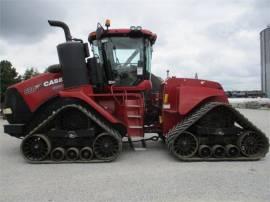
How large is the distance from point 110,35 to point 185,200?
4.80m

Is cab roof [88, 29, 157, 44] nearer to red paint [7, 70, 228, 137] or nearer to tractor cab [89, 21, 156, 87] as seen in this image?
tractor cab [89, 21, 156, 87]

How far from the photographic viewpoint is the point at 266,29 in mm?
30234

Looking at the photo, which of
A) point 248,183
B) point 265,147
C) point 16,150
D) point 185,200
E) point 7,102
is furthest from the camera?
point 16,150

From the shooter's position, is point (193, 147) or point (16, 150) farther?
point (16, 150)

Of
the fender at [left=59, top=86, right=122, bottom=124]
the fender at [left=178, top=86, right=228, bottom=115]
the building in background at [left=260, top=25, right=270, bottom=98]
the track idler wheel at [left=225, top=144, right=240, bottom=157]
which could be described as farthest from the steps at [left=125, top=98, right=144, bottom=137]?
the building in background at [left=260, top=25, right=270, bottom=98]

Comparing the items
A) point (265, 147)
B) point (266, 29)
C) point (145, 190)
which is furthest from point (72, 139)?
point (266, 29)

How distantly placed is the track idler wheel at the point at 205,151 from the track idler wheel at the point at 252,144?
62 centimetres

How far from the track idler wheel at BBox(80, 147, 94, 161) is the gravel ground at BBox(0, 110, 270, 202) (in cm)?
32

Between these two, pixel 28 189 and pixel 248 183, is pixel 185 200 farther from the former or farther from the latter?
pixel 28 189

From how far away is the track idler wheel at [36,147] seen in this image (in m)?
7.08

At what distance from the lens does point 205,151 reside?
7168 mm

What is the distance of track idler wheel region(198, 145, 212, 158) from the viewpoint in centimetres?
714

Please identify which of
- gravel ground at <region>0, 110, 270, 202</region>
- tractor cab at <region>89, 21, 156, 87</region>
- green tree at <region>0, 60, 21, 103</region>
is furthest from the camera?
green tree at <region>0, 60, 21, 103</region>

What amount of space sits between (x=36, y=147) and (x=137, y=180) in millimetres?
2515
